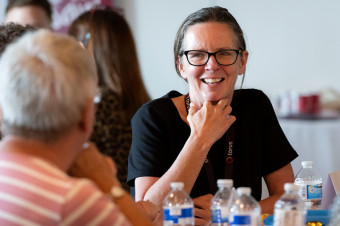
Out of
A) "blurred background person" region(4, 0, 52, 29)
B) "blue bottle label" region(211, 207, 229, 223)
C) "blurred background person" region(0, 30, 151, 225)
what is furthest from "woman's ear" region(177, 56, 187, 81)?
"blurred background person" region(4, 0, 52, 29)

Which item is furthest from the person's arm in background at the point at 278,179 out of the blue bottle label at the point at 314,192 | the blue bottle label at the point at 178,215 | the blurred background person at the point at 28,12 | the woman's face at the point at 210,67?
the blurred background person at the point at 28,12

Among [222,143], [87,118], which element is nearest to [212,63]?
[222,143]

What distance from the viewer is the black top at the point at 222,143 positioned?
2510 millimetres

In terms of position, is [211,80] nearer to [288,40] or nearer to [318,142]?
[318,142]

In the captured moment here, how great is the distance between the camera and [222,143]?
2631 mm

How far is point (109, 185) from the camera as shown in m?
1.63

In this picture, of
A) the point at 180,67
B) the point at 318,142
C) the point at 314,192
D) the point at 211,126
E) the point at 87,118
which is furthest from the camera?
the point at 318,142

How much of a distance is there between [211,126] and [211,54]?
33 cm

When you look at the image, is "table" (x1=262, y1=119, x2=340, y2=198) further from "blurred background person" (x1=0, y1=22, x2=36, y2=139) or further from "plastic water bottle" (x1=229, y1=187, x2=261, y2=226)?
"blurred background person" (x1=0, y1=22, x2=36, y2=139)

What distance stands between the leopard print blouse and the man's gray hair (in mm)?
1878

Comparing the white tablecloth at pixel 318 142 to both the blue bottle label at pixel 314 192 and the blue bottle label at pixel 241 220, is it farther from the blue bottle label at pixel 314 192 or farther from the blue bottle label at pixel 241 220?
the blue bottle label at pixel 241 220

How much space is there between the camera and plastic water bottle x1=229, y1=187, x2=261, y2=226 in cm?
164

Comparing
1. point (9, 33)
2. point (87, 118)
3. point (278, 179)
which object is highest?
point (9, 33)

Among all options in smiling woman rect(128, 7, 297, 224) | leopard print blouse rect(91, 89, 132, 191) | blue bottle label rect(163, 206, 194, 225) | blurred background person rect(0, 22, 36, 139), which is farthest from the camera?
leopard print blouse rect(91, 89, 132, 191)
